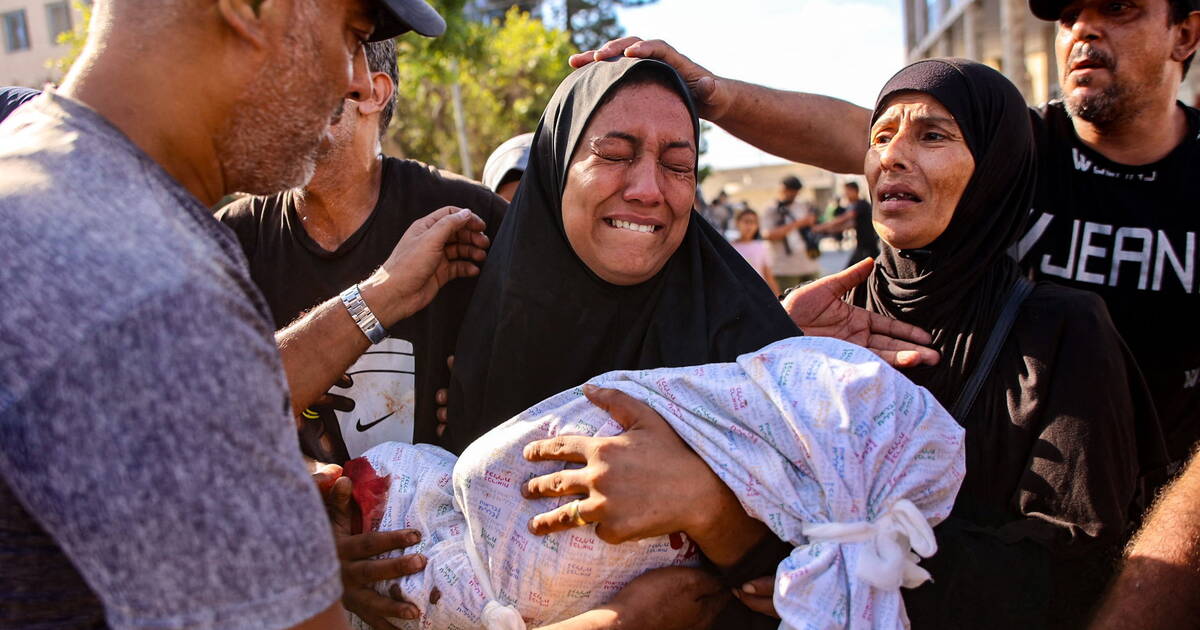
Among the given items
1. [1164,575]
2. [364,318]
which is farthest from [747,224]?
[1164,575]

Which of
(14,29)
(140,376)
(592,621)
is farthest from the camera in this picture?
(14,29)

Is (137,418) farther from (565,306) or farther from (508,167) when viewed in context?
(508,167)

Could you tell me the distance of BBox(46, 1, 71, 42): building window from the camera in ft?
105

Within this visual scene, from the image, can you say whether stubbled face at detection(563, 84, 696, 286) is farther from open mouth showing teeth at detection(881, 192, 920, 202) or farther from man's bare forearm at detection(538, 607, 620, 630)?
man's bare forearm at detection(538, 607, 620, 630)

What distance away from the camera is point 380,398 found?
103 inches

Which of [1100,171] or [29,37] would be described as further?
[29,37]

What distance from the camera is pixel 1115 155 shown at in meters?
3.15

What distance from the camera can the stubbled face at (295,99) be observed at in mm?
1425

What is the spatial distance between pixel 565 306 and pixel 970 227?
1.26m

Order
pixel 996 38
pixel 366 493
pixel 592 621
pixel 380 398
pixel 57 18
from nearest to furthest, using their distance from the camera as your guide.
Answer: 1. pixel 592 621
2. pixel 366 493
3. pixel 380 398
4. pixel 996 38
5. pixel 57 18

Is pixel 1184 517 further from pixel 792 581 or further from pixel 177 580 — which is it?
pixel 177 580

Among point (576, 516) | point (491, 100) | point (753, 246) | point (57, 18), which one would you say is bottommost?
point (753, 246)

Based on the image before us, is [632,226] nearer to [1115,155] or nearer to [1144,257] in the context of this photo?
[1144,257]

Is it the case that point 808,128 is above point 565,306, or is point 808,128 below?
above
